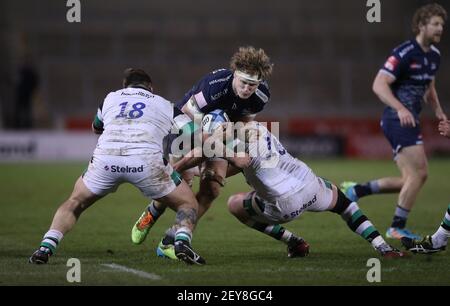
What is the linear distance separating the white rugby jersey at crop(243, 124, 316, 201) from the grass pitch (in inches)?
26.5

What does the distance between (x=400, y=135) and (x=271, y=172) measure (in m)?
A: 2.95

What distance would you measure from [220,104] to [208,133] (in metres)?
0.90

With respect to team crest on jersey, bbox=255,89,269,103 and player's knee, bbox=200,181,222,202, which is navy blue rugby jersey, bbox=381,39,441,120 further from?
player's knee, bbox=200,181,222,202

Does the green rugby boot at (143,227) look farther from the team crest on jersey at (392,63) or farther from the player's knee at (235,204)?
the team crest on jersey at (392,63)

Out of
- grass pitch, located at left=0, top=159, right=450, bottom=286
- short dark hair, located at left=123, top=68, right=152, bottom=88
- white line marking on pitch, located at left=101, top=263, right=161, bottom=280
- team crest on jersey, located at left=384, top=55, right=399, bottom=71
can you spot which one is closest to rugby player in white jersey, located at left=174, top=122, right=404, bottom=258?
grass pitch, located at left=0, top=159, right=450, bottom=286

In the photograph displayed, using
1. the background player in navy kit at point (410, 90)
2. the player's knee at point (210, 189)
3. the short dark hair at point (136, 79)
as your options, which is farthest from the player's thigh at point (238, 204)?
the background player in navy kit at point (410, 90)

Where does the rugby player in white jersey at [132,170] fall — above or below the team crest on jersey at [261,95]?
below

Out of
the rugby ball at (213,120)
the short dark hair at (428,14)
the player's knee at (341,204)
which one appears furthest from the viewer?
the short dark hair at (428,14)

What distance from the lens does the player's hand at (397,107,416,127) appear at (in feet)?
30.5

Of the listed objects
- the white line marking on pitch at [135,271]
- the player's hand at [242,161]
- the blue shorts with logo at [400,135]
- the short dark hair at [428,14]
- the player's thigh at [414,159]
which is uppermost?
the short dark hair at [428,14]

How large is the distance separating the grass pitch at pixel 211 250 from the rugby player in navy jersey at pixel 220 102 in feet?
1.11

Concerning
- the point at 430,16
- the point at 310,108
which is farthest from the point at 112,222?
the point at 310,108

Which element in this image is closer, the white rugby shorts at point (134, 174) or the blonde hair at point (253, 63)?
the white rugby shorts at point (134, 174)

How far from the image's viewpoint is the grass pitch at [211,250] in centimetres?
673
